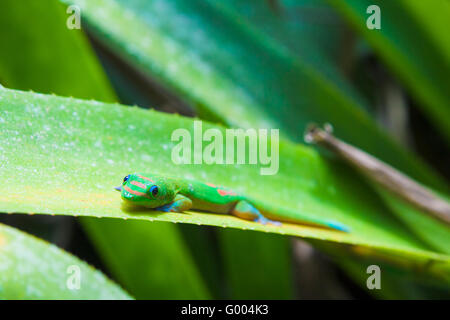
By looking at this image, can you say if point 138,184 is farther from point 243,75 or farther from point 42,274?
point 243,75

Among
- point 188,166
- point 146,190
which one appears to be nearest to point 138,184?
point 146,190

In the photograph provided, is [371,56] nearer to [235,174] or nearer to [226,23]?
[226,23]

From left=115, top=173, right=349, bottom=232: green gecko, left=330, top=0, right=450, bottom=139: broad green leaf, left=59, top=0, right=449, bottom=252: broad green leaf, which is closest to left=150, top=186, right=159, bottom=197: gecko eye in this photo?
left=115, top=173, right=349, bottom=232: green gecko

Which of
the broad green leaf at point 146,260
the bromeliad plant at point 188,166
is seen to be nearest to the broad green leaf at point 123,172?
the bromeliad plant at point 188,166

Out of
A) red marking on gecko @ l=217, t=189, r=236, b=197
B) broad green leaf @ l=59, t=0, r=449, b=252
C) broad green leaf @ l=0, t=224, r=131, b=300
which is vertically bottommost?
broad green leaf @ l=0, t=224, r=131, b=300

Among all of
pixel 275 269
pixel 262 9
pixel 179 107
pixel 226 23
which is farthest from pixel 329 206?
pixel 179 107

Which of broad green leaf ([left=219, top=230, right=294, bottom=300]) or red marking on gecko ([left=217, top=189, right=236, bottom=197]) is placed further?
broad green leaf ([left=219, top=230, right=294, bottom=300])

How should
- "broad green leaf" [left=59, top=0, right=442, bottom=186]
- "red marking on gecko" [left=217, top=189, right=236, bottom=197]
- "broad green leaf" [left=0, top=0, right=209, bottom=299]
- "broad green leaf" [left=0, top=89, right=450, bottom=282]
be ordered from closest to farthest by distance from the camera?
"broad green leaf" [left=0, top=89, right=450, bottom=282], "red marking on gecko" [left=217, top=189, right=236, bottom=197], "broad green leaf" [left=0, top=0, right=209, bottom=299], "broad green leaf" [left=59, top=0, right=442, bottom=186]

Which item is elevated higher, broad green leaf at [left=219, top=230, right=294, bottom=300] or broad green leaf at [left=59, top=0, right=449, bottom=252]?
broad green leaf at [left=59, top=0, right=449, bottom=252]

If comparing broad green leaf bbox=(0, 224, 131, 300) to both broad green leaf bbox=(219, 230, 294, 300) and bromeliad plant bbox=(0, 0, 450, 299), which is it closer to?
bromeliad plant bbox=(0, 0, 450, 299)
